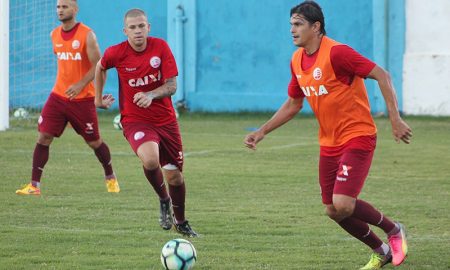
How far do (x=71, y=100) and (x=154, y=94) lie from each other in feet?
10.3

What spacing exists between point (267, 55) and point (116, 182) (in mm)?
12128

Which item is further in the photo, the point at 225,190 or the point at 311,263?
the point at 225,190

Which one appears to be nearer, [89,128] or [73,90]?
[73,90]

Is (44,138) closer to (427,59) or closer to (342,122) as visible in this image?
(342,122)

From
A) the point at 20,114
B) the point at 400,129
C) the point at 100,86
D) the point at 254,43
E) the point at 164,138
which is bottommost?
the point at 20,114

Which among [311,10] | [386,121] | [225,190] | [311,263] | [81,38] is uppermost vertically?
[311,10]

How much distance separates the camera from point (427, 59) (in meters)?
22.8

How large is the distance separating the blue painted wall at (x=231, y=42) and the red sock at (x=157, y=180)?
45.0 ft

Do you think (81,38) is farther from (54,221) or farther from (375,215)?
(375,215)

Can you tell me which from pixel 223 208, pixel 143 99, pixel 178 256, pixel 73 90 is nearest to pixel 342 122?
pixel 178 256

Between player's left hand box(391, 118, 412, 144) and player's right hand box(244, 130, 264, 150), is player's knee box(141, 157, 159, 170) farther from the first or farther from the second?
player's left hand box(391, 118, 412, 144)

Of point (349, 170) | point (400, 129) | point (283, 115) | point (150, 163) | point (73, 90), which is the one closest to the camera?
point (400, 129)

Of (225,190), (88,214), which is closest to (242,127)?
(225,190)

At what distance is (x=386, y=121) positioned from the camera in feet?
72.0
